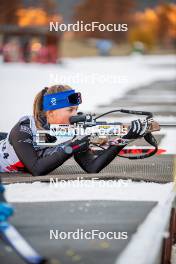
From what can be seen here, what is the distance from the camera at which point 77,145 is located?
19.2ft

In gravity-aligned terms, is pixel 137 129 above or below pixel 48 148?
above

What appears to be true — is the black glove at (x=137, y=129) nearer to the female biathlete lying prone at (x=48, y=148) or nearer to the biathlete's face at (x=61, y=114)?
the female biathlete lying prone at (x=48, y=148)

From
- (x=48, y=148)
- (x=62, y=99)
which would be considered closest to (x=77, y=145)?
(x=48, y=148)

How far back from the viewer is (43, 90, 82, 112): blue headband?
5.51 metres

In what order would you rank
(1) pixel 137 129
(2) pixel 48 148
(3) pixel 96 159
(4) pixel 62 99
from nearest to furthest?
(4) pixel 62 99
(1) pixel 137 129
(2) pixel 48 148
(3) pixel 96 159

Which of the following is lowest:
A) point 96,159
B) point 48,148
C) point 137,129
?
point 96,159

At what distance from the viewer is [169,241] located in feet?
14.2

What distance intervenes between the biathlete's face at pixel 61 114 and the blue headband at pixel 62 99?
0.11ft

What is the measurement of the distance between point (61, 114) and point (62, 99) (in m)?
0.12

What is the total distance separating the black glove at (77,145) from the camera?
5836 millimetres

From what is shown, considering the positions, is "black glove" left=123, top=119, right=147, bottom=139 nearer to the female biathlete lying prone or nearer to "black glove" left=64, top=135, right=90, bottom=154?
the female biathlete lying prone

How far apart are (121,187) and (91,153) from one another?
505 mm

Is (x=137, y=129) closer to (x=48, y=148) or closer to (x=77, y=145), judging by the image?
(x=77, y=145)

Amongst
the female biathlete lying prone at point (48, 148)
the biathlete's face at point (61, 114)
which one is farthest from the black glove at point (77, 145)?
the biathlete's face at point (61, 114)
